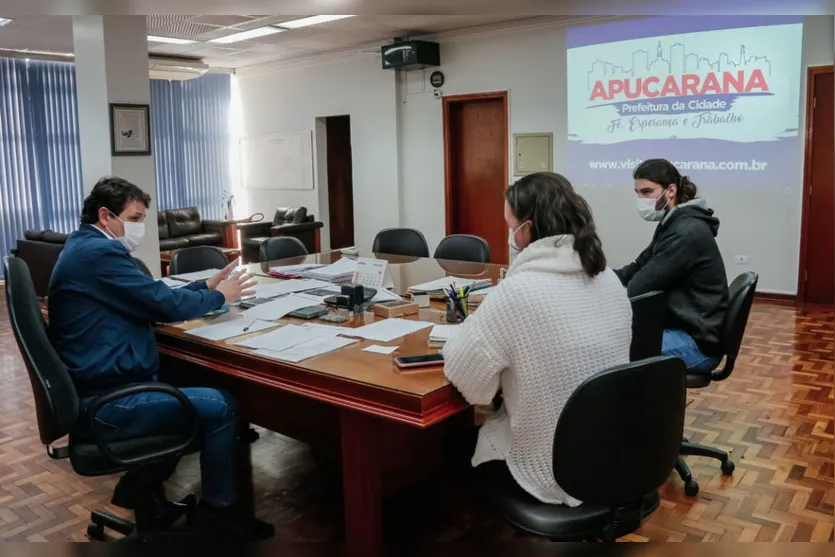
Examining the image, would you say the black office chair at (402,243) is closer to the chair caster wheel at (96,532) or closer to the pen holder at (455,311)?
the pen holder at (455,311)

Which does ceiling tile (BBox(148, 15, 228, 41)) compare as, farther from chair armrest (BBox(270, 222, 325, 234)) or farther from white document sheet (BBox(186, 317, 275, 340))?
white document sheet (BBox(186, 317, 275, 340))

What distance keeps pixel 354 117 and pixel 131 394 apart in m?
7.17

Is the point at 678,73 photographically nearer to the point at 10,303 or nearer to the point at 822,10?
the point at 10,303

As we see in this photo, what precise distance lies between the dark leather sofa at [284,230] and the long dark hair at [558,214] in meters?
6.84

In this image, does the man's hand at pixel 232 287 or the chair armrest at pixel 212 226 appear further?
the chair armrest at pixel 212 226

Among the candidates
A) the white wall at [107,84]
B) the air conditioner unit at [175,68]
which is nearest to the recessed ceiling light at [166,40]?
the air conditioner unit at [175,68]

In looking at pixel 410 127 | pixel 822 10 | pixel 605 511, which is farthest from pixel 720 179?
pixel 822 10

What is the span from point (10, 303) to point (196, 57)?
7.91m

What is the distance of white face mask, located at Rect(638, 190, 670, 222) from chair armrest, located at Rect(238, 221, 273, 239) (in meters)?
6.60

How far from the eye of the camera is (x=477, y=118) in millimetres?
7914

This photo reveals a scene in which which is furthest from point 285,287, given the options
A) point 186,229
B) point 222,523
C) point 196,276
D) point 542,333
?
point 186,229

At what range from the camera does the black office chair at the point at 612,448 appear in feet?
4.95

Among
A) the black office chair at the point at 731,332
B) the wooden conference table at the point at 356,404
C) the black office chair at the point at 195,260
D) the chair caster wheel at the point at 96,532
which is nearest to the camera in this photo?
the wooden conference table at the point at 356,404

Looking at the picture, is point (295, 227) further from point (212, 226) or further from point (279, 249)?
point (279, 249)
